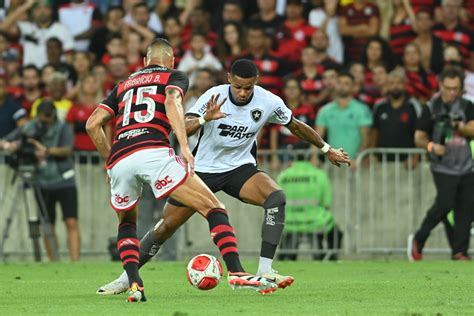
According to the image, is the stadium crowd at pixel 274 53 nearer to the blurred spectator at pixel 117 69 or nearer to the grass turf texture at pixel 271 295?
the blurred spectator at pixel 117 69

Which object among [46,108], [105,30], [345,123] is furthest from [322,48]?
[46,108]

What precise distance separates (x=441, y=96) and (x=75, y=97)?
264 inches

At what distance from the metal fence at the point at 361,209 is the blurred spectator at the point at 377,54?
7.32 feet

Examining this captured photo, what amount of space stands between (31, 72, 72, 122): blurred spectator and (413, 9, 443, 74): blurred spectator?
6061mm

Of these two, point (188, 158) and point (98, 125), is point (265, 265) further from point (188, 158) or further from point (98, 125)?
point (98, 125)

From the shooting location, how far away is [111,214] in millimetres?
20594

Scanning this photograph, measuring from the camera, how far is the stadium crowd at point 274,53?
20266 millimetres

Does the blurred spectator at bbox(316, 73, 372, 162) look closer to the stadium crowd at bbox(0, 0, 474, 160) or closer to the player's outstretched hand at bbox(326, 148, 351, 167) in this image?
the stadium crowd at bbox(0, 0, 474, 160)

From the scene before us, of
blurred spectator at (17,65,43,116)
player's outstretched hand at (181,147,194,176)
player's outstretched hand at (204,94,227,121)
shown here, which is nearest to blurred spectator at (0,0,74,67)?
blurred spectator at (17,65,43,116)

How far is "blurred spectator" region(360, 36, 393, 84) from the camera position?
2131 cm

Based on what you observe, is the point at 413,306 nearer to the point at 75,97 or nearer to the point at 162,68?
the point at 162,68

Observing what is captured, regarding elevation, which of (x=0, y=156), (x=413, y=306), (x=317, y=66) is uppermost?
(x=317, y=66)

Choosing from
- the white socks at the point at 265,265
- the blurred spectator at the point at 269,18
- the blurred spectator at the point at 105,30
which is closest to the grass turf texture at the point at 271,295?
the white socks at the point at 265,265

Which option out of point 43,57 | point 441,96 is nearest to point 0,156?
point 43,57
